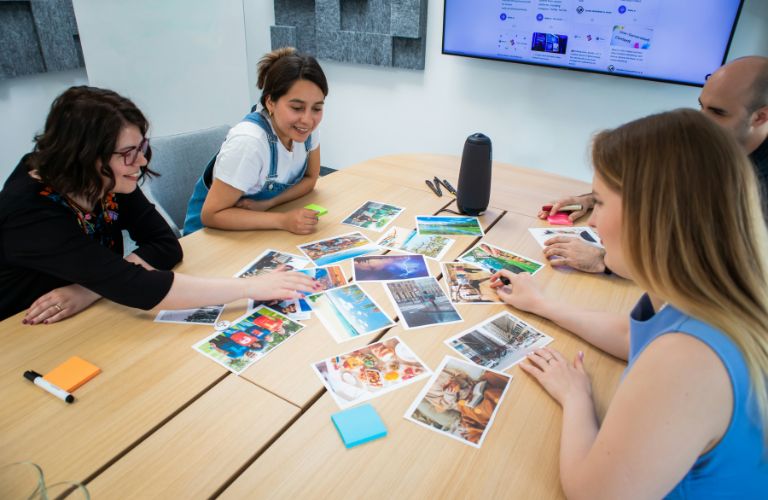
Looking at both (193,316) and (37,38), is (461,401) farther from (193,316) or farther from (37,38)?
(37,38)

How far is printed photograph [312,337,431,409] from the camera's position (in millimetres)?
932

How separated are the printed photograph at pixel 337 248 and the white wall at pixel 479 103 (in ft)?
6.01

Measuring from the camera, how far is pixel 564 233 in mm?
1604

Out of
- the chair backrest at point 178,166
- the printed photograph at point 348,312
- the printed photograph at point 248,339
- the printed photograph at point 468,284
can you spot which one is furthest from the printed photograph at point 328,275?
the chair backrest at point 178,166

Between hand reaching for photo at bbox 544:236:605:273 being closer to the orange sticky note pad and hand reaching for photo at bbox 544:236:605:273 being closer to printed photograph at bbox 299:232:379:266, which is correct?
printed photograph at bbox 299:232:379:266

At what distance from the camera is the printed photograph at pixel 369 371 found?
0.93m

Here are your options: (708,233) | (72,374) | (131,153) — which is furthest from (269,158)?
(708,233)

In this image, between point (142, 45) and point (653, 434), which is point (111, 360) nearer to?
point (653, 434)

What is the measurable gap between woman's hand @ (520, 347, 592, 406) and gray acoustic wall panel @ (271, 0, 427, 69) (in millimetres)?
2507

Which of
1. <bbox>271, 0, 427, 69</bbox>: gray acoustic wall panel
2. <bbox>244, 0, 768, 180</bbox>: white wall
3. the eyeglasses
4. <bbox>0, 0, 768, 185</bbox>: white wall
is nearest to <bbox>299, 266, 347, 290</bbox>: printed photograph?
the eyeglasses

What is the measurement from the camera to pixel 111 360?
1.00 meters

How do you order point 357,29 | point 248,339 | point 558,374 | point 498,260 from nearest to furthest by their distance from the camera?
point 558,374
point 248,339
point 498,260
point 357,29

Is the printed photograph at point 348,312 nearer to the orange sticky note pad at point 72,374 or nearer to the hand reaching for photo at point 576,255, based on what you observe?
the orange sticky note pad at point 72,374

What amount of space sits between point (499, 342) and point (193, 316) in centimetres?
69
